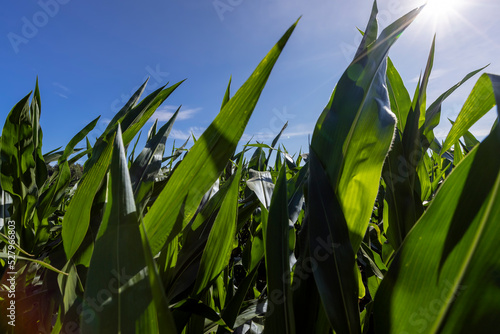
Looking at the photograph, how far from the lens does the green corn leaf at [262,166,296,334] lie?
1.04ft

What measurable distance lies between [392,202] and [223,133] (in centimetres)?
32

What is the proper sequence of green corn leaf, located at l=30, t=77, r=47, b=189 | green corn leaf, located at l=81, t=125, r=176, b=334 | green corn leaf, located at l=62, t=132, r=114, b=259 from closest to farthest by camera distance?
green corn leaf, located at l=81, t=125, r=176, b=334 → green corn leaf, located at l=62, t=132, r=114, b=259 → green corn leaf, located at l=30, t=77, r=47, b=189

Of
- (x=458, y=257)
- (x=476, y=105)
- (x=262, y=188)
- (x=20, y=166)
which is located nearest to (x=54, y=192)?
(x=20, y=166)

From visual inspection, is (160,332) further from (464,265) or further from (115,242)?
(464,265)

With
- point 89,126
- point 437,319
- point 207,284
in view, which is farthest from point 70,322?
point 89,126

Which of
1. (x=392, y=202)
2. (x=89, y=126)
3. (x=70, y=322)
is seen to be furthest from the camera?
(x=89, y=126)

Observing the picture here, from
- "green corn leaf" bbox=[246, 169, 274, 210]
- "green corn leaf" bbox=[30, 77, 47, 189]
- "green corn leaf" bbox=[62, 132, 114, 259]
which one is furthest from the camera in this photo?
"green corn leaf" bbox=[30, 77, 47, 189]

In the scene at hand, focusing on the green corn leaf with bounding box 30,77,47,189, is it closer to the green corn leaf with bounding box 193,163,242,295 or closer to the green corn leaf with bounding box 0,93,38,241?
the green corn leaf with bounding box 0,93,38,241

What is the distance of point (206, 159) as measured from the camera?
0.32 metres

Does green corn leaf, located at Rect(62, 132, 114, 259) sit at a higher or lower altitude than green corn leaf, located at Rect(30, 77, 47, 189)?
lower

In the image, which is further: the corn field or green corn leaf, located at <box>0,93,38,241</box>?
green corn leaf, located at <box>0,93,38,241</box>

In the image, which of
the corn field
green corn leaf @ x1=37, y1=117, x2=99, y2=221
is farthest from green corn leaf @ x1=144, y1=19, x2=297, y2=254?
green corn leaf @ x1=37, y1=117, x2=99, y2=221

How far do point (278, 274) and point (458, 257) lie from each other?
0.17m

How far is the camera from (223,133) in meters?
→ 0.31
